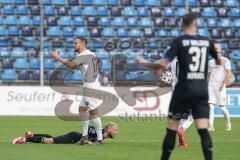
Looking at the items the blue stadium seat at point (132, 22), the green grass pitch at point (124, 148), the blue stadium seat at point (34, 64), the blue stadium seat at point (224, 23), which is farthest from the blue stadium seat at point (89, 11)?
the green grass pitch at point (124, 148)

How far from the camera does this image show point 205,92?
970 cm

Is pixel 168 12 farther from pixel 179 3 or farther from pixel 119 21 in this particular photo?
pixel 119 21

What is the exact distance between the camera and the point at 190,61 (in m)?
9.65

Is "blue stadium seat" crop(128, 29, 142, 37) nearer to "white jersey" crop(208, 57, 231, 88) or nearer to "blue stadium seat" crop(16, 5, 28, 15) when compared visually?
"blue stadium seat" crop(16, 5, 28, 15)

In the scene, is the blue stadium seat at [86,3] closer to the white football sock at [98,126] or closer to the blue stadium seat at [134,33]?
the blue stadium seat at [134,33]

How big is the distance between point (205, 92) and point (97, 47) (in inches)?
860

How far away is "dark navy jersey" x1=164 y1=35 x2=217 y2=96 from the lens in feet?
31.6

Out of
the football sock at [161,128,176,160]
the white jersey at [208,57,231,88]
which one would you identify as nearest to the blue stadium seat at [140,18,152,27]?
the white jersey at [208,57,231,88]

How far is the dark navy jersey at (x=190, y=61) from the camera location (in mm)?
9641

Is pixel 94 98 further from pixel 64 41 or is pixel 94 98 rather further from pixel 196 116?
pixel 64 41

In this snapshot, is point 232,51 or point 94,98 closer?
point 94,98

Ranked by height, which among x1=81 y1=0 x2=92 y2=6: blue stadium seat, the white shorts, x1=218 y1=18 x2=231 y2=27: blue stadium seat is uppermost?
x1=81 y1=0 x2=92 y2=6: blue stadium seat

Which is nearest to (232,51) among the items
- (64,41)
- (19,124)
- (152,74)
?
(152,74)

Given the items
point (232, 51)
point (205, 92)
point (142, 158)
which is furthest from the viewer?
point (232, 51)
